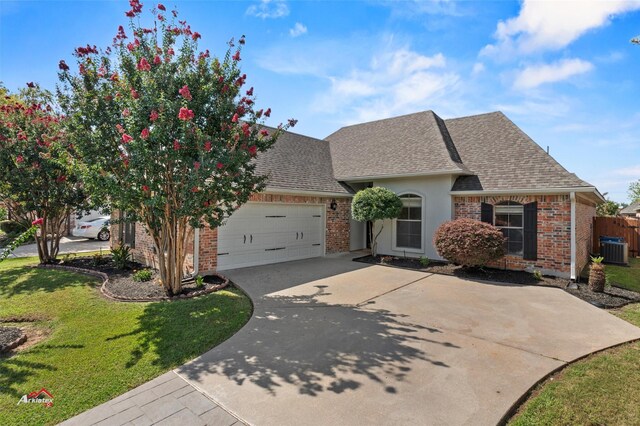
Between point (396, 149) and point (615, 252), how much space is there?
9.59m

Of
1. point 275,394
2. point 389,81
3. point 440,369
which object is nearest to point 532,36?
point 389,81

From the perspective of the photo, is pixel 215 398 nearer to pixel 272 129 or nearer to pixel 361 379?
pixel 361 379

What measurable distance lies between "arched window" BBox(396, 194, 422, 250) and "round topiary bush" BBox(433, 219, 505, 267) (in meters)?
2.32

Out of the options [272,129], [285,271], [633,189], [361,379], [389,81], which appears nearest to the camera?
[361,379]

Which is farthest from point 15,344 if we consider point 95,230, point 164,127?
point 95,230

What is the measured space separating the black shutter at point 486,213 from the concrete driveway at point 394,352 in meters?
3.04

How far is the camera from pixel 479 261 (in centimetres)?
891

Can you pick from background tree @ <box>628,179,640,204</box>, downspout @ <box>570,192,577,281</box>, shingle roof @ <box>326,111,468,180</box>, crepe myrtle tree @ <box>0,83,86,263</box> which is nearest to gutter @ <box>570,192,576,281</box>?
downspout @ <box>570,192,577,281</box>

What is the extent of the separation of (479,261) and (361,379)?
22.5ft

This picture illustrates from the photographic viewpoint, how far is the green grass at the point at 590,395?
2.95 m

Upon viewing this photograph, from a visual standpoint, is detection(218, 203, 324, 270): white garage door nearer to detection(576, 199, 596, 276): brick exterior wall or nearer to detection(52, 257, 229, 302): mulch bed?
detection(52, 257, 229, 302): mulch bed

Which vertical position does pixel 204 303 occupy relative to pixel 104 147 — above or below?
below

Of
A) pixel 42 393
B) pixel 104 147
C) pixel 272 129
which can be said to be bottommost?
pixel 42 393

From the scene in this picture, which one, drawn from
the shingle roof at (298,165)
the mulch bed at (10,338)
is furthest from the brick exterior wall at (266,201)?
the mulch bed at (10,338)
